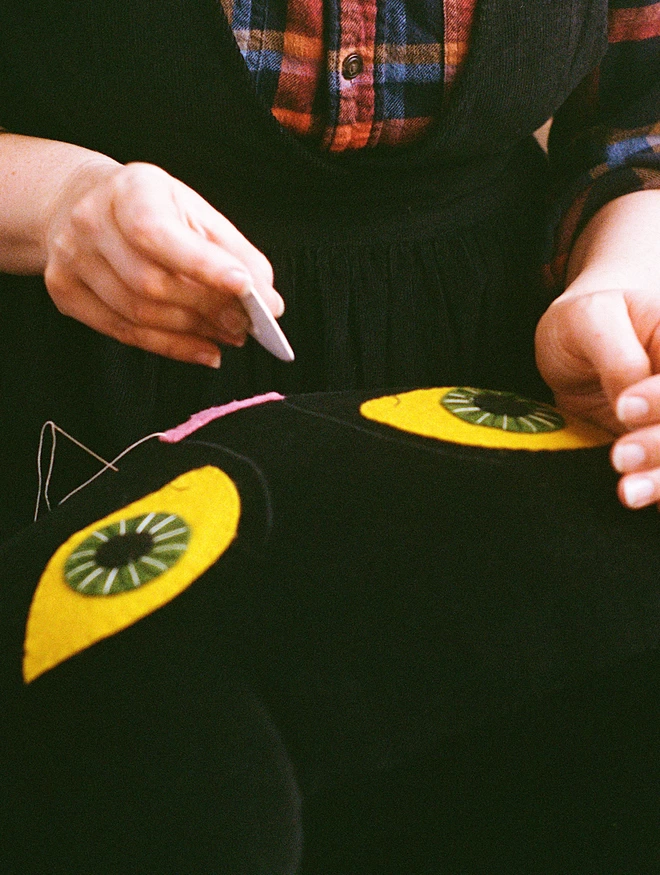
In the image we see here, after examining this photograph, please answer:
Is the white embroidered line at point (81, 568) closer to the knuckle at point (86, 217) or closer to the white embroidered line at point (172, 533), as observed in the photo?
the white embroidered line at point (172, 533)

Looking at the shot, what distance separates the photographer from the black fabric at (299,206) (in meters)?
0.48

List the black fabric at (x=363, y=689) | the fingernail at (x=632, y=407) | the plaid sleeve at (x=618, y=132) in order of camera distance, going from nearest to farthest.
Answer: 1. the black fabric at (x=363, y=689)
2. the fingernail at (x=632, y=407)
3. the plaid sleeve at (x=618, y=132)

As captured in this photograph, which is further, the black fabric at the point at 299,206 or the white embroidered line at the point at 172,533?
the black fabric at the point at 299,206

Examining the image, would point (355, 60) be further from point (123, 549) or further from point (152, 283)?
point (123, 549)

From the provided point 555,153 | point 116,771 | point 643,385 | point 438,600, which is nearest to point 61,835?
point 116,771

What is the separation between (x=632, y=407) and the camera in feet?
1.20

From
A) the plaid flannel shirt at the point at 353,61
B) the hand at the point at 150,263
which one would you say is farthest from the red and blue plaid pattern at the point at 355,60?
the hand at the point at 150,263

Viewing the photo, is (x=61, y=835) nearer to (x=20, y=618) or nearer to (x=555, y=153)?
(x=20, y=618)

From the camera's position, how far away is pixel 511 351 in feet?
2.12

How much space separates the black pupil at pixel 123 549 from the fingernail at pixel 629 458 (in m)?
0.22

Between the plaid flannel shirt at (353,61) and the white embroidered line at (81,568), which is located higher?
the plaid flannel shirt at (353,61)

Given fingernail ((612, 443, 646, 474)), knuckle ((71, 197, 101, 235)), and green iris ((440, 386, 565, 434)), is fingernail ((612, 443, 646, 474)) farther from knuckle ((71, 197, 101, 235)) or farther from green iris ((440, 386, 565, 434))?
knuckle ((71, 197, 101, 235))

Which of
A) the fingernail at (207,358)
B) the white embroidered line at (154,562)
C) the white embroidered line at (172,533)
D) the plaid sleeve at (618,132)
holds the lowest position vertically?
the white embroidered line at (154,562)

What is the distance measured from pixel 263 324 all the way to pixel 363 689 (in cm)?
17
